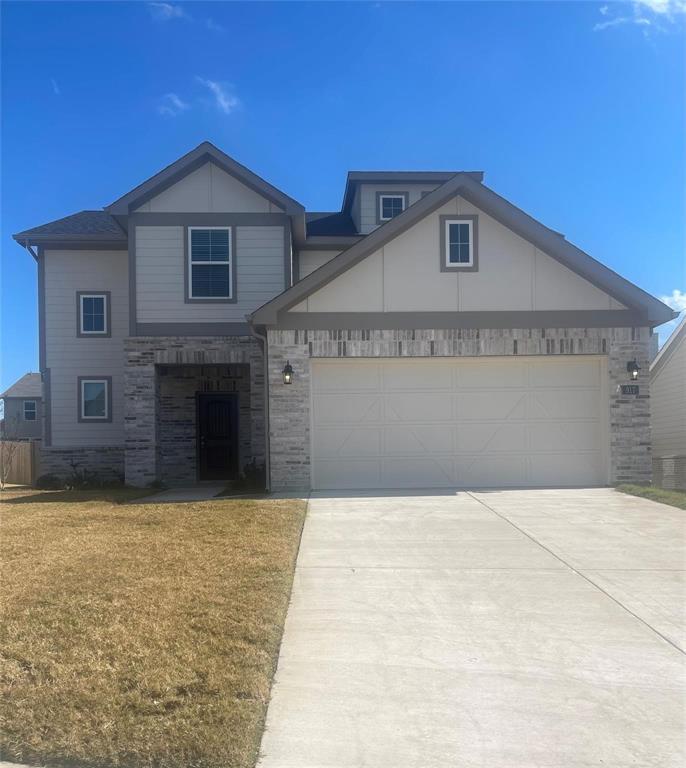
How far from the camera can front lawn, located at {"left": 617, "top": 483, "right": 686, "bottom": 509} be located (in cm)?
1026

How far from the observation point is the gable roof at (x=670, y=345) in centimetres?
1809

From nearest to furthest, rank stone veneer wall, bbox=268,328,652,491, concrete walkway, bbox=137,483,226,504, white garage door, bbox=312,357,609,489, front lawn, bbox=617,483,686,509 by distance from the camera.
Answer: front lawn, bbox=617,483,686,509 → concrete walkway, bbox=137,483,226,504 → stone veneer wall, bbox=268,328,652,491 → white garage door, bbox=312,357,609,489

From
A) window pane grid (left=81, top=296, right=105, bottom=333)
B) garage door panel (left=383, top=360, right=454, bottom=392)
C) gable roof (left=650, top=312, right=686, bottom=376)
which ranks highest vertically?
window pane grid (left=81, top=296, right=105, bottom=333)

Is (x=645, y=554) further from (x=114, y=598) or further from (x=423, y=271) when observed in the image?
(x=423, y=271)

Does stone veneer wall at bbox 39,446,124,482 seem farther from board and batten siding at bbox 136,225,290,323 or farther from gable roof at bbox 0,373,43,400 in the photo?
gable roof at bbox 0,373,43,400

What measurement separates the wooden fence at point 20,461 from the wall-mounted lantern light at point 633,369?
44.1 ft

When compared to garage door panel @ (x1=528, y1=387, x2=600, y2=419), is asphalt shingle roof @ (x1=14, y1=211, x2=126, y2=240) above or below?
above

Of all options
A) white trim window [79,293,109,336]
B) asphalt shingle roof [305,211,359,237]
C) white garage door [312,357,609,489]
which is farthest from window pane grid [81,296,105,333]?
white garage door [312,357,609,489]

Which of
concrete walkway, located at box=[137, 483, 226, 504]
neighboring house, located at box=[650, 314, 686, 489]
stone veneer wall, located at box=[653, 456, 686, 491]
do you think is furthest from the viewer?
neighboring house, located at box=[650, 314, 686, 489]

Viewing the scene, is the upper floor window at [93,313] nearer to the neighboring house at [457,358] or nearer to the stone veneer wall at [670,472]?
the neighboring house at [457,358]

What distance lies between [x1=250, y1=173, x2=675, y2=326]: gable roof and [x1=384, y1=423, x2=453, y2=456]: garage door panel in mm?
3010

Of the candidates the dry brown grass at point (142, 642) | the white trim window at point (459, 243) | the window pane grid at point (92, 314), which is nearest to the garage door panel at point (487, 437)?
the white trim window at point (459, 243)

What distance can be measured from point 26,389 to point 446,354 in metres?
34.2

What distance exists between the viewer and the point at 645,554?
281 inches
